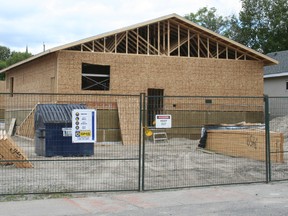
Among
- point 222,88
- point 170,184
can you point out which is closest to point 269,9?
point 222,88

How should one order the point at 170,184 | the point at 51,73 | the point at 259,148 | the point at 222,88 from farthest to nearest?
the point at 222,88, the point at 51,73, the point at 259,148, the point at 170,184

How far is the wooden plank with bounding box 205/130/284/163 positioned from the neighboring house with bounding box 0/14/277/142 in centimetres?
491

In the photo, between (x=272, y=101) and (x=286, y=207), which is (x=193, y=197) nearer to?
(x=286, y=207)

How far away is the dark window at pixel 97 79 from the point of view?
23.3 m

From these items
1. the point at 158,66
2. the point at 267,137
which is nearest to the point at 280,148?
the point at 267,137

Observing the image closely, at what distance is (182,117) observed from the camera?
23.5 m

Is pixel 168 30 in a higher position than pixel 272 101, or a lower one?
higher

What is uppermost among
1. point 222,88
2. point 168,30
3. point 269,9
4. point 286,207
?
point 269,9

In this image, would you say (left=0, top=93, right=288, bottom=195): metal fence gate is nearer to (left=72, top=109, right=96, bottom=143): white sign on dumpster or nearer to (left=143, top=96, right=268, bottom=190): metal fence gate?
(left=143, top=96, right=268, bottom=190): metal fence gate

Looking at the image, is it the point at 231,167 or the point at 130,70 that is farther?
the point at 130,70

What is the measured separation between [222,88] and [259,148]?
1094cm

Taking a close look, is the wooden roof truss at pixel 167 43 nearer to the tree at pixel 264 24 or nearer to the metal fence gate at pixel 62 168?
the metal fence gate at pixel 62 168

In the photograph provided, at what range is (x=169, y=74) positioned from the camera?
2452 centimetres

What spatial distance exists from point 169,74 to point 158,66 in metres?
0.80
